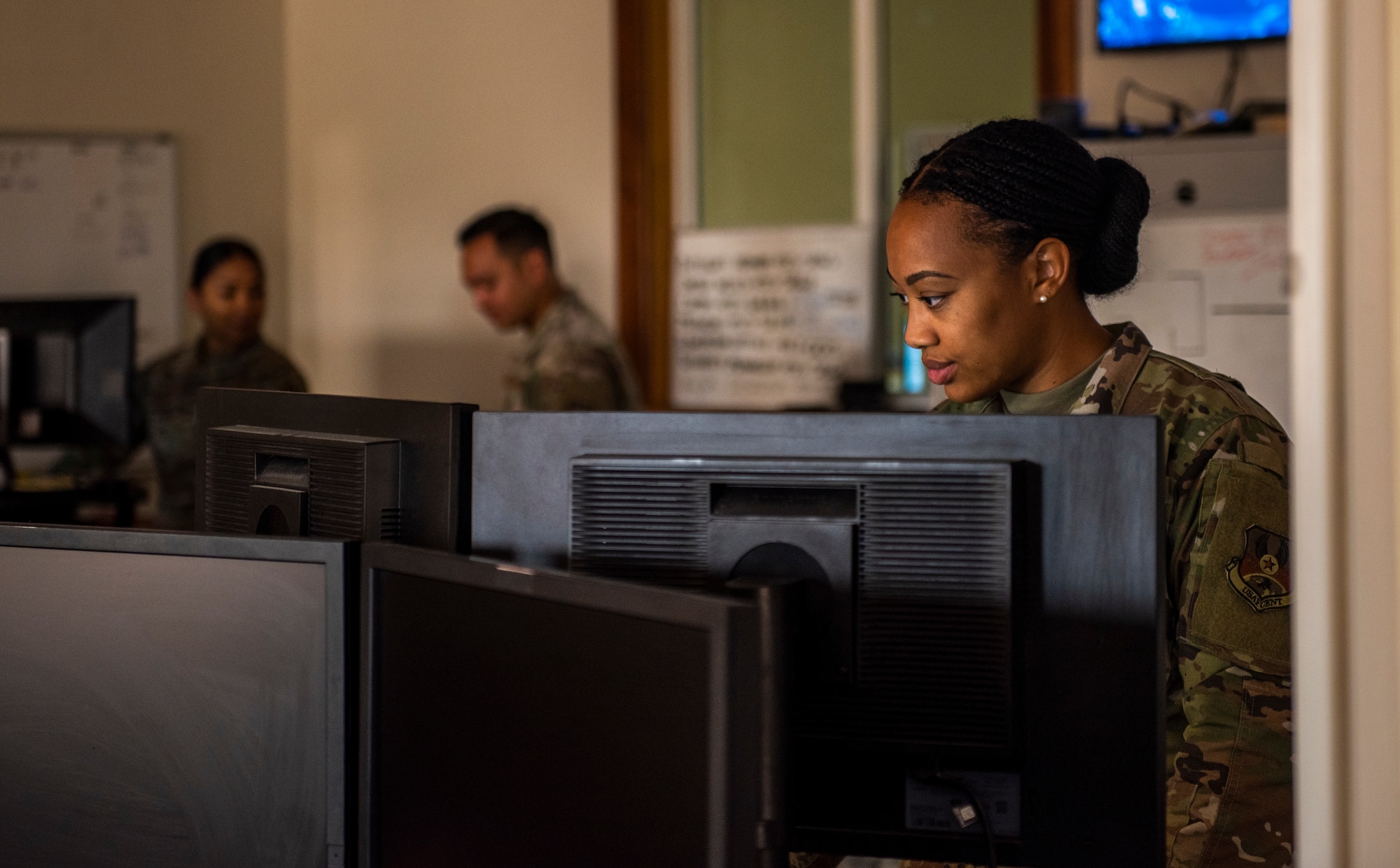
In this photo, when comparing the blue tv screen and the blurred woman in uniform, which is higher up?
the blue tv screen

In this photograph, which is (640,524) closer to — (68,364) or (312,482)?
(312,482)

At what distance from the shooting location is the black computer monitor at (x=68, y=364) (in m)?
3.19

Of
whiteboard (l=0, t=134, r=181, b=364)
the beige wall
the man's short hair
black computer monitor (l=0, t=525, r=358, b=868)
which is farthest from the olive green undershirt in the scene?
the beige wall

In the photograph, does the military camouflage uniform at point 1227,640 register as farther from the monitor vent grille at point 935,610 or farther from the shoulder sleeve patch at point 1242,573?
the monitor vent grille at point 935,610

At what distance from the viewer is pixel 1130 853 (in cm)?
85

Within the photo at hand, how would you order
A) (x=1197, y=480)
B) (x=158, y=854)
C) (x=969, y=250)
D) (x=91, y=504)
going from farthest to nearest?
1. (x=91, y=504)
2. (x=969, y=250)
3. (x=1197, y=480)
4. (x=158, y=854)

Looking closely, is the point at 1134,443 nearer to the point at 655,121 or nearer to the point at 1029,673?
the point at 1029,673

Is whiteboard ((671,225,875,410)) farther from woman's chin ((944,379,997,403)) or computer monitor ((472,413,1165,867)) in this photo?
computer monitor ((472,413,1165,867))

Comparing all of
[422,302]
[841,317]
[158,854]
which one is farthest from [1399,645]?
[422,302]

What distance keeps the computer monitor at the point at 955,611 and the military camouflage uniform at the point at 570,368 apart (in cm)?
201

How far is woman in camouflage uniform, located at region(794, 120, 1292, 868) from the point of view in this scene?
988 mm

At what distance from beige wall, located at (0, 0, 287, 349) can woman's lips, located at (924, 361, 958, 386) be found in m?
3.48

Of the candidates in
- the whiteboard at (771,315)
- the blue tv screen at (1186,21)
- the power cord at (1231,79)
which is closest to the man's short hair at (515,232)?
the whiteboard at (771,315)

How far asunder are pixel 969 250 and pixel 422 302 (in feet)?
10.5
